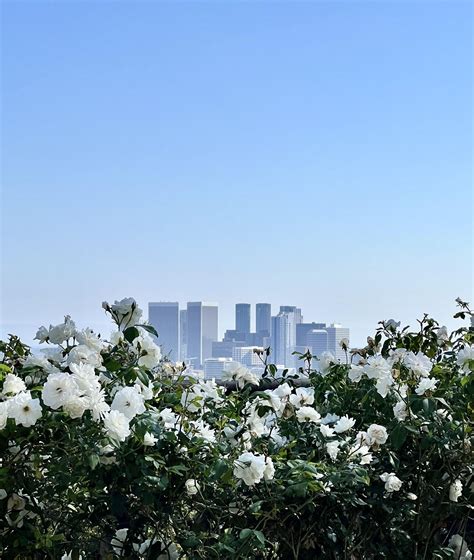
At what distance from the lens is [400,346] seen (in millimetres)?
2793

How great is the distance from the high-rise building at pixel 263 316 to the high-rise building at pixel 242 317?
67cm

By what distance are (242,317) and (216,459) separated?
111 feet

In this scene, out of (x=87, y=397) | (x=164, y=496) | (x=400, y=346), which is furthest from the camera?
(x=400, y=346)

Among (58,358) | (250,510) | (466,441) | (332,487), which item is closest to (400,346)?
(466,441)

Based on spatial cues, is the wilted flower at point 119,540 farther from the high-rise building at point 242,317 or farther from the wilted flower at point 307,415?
the high-rise building at point 242,317

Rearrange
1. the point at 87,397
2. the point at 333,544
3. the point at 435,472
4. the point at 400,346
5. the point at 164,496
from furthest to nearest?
the point at 400,346 < the point at 435,472 < the point at 333,544 < the point at 164,496 < the point at 87,397

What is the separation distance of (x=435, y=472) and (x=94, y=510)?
3.34 feet

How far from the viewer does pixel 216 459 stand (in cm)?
214

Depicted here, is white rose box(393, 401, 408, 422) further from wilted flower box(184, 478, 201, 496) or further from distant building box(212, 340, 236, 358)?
distant building box(212, 340, 236, 358)

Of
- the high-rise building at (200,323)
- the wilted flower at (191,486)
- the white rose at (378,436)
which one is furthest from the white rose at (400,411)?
the high-rise building at (200,323)

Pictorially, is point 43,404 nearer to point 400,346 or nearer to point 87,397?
point 87,397

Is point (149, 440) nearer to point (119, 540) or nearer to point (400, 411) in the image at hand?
point (119, 540)

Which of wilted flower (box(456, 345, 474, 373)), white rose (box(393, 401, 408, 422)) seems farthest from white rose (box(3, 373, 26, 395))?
wilted flower (box(456, 345, 474, 373))

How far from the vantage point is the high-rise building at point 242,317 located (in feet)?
113
